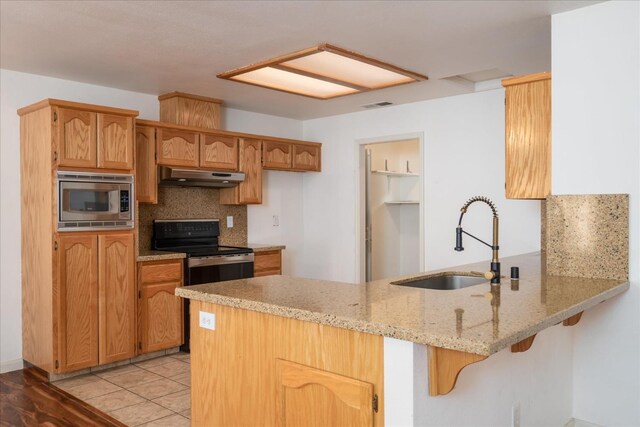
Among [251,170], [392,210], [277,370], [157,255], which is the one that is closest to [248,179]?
[251,170]

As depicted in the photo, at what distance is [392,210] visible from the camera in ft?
22.2

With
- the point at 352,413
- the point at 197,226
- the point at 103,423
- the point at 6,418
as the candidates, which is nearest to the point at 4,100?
the point at 197,226

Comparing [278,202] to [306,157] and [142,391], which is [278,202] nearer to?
[306,157]

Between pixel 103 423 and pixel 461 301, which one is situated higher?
pixel 461 301

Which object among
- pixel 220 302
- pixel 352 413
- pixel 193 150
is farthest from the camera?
pixel 193 150

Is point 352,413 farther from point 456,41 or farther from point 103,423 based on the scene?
point 456,41

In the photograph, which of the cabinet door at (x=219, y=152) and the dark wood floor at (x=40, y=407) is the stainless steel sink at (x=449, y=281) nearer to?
the dark wood floor at (x=40, y=407)

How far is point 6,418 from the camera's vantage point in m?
3.12

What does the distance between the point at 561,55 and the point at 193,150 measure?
3147mm

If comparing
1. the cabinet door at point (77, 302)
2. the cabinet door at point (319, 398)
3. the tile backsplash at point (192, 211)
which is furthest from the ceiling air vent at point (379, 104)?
the cabinet door at point (319, 398)

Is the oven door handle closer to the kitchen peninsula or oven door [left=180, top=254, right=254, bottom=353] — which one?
oven door [left=180, top=254, right=254, bottom=353]

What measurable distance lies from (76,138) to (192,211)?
156 cm

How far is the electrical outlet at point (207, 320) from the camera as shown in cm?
214

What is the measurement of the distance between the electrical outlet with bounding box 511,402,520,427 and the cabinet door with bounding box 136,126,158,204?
333 cm
